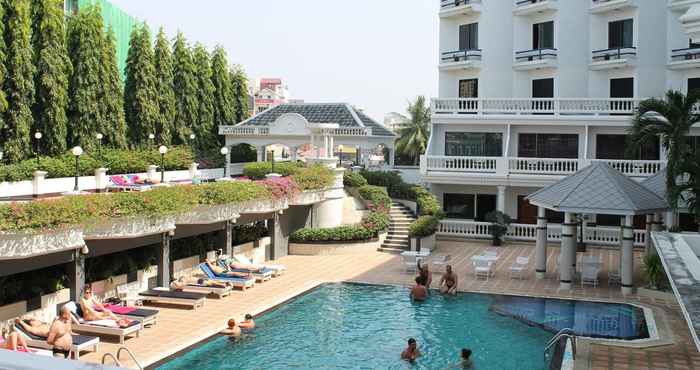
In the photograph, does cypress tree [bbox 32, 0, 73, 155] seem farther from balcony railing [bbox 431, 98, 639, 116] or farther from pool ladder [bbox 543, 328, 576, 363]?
pool ladder [bbox 543, 328, 576, 363]

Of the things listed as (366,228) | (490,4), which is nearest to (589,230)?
(366,228)

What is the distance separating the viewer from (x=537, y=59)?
37094 millimetres

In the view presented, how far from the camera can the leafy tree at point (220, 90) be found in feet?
167

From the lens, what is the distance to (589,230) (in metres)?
33.4

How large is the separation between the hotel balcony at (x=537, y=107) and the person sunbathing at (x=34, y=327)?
25379 mm

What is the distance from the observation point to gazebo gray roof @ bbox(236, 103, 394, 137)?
4381 cm

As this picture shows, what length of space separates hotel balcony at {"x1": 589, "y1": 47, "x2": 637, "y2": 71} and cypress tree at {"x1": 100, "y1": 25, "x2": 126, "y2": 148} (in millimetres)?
26092

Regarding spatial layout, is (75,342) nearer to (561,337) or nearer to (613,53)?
(561,337)

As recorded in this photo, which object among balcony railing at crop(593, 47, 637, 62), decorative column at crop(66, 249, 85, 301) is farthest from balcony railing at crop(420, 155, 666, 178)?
decorative column at crop(66, 249, 85, 301)

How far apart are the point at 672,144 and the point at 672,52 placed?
10.7 meters

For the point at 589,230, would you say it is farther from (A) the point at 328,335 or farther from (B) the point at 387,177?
(A) the point at 328,335

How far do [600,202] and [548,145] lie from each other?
1389 cm

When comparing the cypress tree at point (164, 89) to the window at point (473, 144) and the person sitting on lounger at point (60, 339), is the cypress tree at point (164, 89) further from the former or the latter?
the person sitting on lounger at point (60, 339)

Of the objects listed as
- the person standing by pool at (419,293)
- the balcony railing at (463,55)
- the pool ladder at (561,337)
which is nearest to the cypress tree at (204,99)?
the balcony railing at (463,55)
